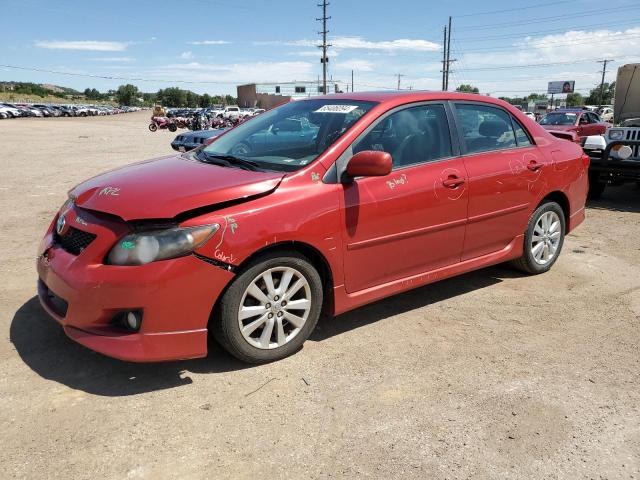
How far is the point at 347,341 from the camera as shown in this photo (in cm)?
362

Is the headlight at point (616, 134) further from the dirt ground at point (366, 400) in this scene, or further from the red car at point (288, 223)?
the dirt ground at point (366, 400)

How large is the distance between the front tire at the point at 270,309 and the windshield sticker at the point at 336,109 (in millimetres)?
1215

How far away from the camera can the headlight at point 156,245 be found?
2781 millimetres

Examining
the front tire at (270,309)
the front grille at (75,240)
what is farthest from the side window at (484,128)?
the front grille at (75,240)

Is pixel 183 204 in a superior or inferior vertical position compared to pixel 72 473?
superior

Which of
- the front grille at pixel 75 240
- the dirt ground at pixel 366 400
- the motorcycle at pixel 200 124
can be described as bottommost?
the dirt ground at pixel 366 400

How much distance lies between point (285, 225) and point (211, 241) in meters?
0.46

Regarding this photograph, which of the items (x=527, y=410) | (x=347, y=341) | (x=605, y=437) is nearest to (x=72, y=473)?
(x=347, y=341)

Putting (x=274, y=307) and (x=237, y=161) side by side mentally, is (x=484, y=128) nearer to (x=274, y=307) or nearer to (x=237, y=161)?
(x=237, y=161)

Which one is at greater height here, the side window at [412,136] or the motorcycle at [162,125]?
the side window at [412,136]

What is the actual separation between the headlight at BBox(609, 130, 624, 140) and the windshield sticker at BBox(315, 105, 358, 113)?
22.0 ft

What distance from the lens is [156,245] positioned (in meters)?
2.79

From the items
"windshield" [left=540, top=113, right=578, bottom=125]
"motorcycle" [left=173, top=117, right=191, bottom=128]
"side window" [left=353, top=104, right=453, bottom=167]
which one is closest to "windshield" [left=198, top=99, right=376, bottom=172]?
"side window" [left=353, top=104, right=453, bottom=167]

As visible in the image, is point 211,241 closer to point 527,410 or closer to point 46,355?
point 46,355
